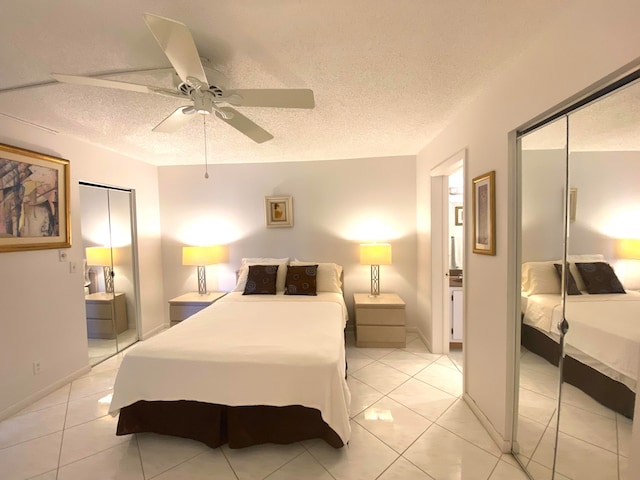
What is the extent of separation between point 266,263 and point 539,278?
9.15 ft

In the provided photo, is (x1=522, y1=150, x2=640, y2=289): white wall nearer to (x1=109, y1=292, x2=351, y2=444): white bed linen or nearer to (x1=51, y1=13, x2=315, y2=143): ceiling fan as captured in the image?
(x1=51, y1=13, x2=315, y2=143): ceiling fan

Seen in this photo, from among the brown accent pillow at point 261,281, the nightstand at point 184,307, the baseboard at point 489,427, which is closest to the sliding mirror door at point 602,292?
the baseboard at point 489,427

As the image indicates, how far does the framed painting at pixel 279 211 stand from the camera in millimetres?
3751

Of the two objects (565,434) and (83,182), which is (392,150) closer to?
(565,434)

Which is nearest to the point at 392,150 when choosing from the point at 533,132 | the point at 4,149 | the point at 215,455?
the point at 533,132

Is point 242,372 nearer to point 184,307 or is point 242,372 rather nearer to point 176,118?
point 176,118

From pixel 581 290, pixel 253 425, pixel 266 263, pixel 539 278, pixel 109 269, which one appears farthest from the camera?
pixel 266 263

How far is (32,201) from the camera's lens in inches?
91.1

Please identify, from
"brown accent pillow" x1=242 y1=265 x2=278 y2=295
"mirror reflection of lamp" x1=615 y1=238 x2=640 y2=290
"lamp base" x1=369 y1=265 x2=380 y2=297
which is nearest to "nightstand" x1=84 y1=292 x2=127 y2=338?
"brown accent pillow" x1=242 y1=265 x2=278 y2=295

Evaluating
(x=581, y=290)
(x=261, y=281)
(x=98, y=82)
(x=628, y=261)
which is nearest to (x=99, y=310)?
(x=261, y=281)

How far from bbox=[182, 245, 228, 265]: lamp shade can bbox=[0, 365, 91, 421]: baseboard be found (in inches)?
57.4

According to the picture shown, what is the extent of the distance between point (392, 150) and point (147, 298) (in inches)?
148

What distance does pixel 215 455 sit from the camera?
1728 millimetres

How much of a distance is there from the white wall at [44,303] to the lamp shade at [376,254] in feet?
9.98
